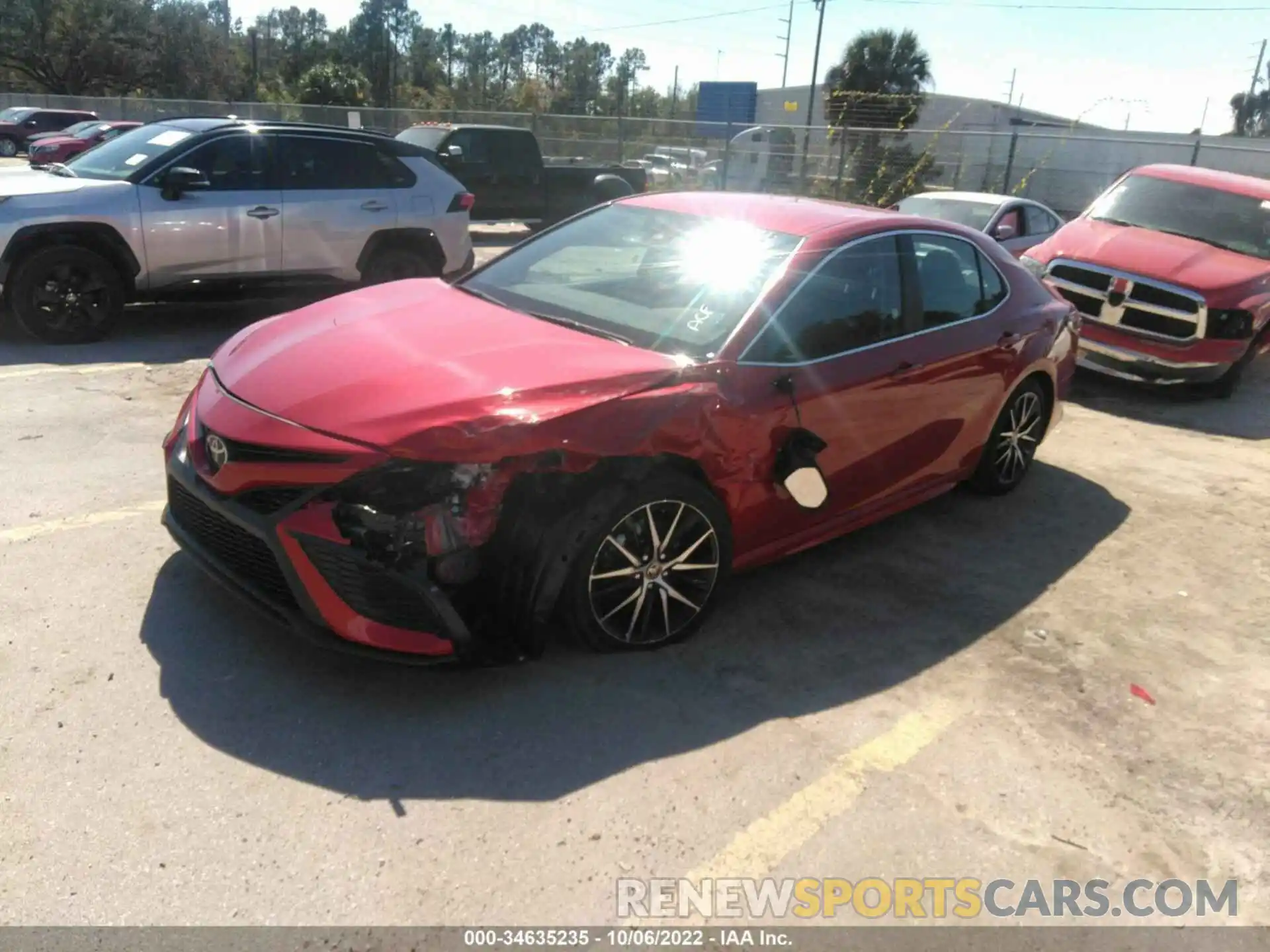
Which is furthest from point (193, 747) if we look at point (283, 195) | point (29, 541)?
point (283, 195)

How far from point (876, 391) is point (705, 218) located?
44.7 inches

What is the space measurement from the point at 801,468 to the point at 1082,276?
589 cm

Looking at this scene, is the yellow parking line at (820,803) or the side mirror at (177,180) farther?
the side mirror at (177,180)

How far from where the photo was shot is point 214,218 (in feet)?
25.3

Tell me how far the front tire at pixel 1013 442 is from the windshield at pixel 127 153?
6.52 metres

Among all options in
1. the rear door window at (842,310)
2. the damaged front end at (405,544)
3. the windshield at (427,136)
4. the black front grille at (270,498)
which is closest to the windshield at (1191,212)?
the rear door window at (842,310)

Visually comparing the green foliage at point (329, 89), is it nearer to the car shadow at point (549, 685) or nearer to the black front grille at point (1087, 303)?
the black front grille at point (1087, 303)

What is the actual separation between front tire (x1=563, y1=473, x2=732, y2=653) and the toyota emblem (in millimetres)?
1221

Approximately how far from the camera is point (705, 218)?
179 inches

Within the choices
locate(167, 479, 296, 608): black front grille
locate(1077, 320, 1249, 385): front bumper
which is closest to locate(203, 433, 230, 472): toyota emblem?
locate(167, 479, 296, 608): black front grille

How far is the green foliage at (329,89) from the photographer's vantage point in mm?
41812

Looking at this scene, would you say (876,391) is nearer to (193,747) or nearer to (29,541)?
(193,747)

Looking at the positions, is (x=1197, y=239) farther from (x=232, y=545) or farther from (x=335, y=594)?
(x=232, y=545)

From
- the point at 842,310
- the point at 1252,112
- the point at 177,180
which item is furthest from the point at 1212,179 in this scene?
the point at 1252,112
